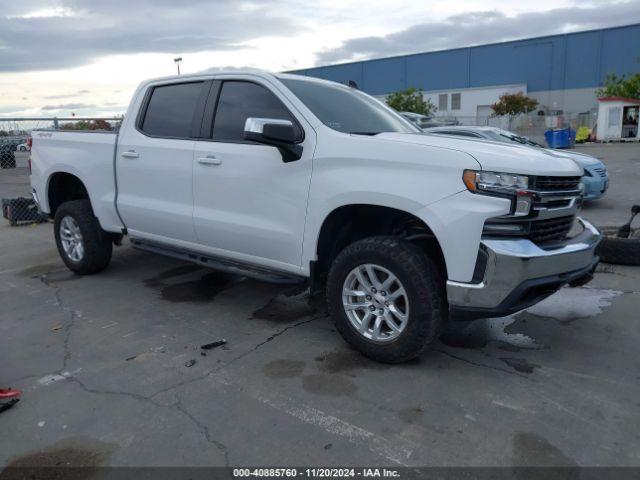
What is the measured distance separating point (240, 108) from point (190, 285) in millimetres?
2155

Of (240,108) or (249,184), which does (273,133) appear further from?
(240,108)

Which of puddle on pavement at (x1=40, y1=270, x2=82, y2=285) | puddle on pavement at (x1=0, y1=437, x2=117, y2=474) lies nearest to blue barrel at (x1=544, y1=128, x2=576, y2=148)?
puddle on pavement at (x1=40, y1=270, x2=82, y2=285)

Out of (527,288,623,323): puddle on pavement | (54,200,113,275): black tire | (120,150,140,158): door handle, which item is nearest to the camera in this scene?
(527,288,623,323): puddle on pavement

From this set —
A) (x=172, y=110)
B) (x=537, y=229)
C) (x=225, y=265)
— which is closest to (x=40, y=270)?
(x=172, y=110)

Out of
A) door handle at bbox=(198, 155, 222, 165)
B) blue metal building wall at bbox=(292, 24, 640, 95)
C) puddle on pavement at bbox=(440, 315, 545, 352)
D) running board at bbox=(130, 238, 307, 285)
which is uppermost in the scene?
blue metal building wall at bbox=(292, 24, 640, 95)

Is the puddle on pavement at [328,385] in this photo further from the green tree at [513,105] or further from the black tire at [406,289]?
the green tree at [513,105]

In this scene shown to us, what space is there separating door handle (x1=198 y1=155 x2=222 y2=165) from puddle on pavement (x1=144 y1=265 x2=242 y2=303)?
4.74 feet

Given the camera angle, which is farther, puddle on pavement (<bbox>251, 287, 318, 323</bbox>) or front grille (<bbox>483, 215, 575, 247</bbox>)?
puddle on pavement (<bbox>251, 287, 318, 323</bbox>)

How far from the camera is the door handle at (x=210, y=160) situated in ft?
14.9

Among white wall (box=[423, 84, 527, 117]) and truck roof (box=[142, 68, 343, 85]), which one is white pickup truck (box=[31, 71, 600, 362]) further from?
white wall (box=[423, 84, 527, 117])

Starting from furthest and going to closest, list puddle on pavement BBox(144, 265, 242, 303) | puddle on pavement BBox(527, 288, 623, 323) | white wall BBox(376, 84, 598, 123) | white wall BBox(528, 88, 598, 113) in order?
white wall BBox(376, 84, 598, 123) → white wall BBox(528, 88, 598, 113) → puddle on pavement BBox(144, 265, 242, 303) → puddle on pavement BBox(527, 288, 623, 323)

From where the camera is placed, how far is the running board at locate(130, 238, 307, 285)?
436 centimetres

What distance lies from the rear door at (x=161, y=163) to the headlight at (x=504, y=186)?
2.48 m

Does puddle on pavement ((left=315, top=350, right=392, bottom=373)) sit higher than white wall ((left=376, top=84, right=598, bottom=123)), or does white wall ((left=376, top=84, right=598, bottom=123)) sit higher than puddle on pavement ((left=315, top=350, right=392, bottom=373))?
white wall ((left=376, top=84, right=598, bottom=123))
